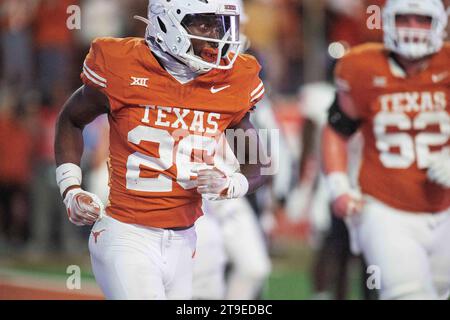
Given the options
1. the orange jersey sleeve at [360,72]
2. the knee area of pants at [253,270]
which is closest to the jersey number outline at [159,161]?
the orange jersey sleeve at [360,72]

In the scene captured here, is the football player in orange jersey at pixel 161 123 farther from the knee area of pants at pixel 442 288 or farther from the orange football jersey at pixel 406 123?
the knee area of pants at pixel 442 288

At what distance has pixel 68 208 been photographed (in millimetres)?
4684

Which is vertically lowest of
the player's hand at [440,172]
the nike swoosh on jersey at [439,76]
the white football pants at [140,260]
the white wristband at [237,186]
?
the white football pants at [140,260]

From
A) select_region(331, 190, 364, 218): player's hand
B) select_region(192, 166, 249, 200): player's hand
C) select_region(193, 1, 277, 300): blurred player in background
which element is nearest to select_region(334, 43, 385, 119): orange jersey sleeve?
select_region(331, 190, 364, 218): player's hand

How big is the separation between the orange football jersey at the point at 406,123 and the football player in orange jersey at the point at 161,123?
1260 millimetres

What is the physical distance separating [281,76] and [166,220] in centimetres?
669

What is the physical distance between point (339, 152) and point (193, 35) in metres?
1.66

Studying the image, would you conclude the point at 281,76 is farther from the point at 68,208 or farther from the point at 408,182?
the point at 68,208

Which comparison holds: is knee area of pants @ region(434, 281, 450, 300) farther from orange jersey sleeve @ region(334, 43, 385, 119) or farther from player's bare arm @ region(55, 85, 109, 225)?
player's bare arm @ region(55, 85, 109, 225)

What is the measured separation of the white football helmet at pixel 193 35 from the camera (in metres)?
4.70

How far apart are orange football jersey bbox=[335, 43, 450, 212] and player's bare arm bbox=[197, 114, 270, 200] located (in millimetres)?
879

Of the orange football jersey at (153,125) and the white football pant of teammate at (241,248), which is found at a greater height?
the orange football jersey at (153,125)

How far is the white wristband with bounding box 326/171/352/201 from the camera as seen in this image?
5965 millimetres
